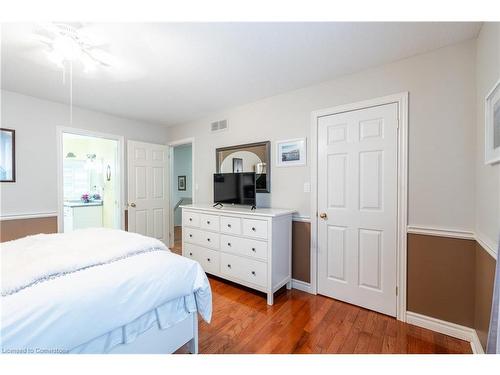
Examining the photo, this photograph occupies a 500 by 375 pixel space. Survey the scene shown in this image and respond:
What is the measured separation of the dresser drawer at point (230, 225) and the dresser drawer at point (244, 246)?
0.25 feet

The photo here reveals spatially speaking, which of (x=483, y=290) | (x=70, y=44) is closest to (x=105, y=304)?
(x=70, y=44)

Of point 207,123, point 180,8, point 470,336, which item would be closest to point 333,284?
point 470,336

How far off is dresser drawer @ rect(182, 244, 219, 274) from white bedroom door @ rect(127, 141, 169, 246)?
1171 mm

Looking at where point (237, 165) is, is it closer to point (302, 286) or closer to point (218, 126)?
point (218, 126)

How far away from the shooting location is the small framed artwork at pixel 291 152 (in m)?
2.51

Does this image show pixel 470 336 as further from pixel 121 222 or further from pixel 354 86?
pixel 121 222

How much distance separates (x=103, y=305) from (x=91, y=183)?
5127 mm

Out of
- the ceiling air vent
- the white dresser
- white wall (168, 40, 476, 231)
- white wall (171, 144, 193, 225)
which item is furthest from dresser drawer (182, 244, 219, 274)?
white wall (171, 144, 193, 225)

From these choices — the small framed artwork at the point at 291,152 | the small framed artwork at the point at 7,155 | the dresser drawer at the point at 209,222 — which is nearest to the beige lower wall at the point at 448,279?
the small framed artwork at the point at 291,152

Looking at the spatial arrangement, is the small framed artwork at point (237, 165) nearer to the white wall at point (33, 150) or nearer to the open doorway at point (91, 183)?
the open doorway at point (91, 183)

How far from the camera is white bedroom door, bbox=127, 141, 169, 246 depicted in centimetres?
360

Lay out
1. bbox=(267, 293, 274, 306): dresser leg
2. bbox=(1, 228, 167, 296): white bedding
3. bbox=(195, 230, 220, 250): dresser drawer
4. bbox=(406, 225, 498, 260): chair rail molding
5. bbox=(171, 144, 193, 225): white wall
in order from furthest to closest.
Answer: bbox=(171, 144, 193, 225): white wall
bbox=(195, 230, 220, 250): dresser drawer
bbox=(267, 293, 274, 306): dresser leg
bbox=(406, 225, 498, 260): chair rail molding
bbox=(1, 228, 167, 296): white bedding

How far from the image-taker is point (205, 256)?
2811mm

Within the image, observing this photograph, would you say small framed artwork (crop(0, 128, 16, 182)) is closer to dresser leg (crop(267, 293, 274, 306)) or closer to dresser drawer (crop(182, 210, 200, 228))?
dresser drawer (crop(182, 210, 200, 228))
